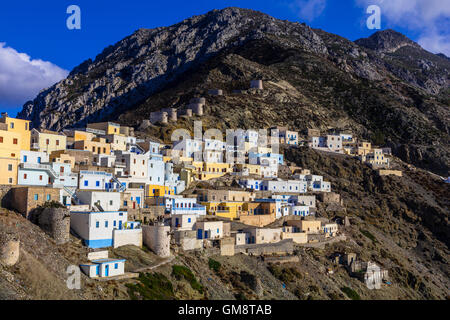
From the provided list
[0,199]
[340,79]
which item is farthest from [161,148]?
[340,79]

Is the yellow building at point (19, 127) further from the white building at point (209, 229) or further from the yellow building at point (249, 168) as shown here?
the yellow building at point (249, 168)

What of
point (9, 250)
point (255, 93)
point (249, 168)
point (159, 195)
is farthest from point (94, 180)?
point (255, 93)

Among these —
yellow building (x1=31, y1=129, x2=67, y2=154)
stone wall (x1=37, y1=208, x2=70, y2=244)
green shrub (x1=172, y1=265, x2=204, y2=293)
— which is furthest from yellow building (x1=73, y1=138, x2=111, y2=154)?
green shrub (x1=172, y1=265, x2=204, y2=293)

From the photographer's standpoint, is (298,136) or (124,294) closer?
(124,294)

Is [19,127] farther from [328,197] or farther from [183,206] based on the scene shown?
[328,197]

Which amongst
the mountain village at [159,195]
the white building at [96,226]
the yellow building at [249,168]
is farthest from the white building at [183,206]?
the yellow building at [249,168]

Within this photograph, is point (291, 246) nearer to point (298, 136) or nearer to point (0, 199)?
point (0, 199)

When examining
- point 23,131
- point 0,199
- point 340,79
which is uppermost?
point 340,79
